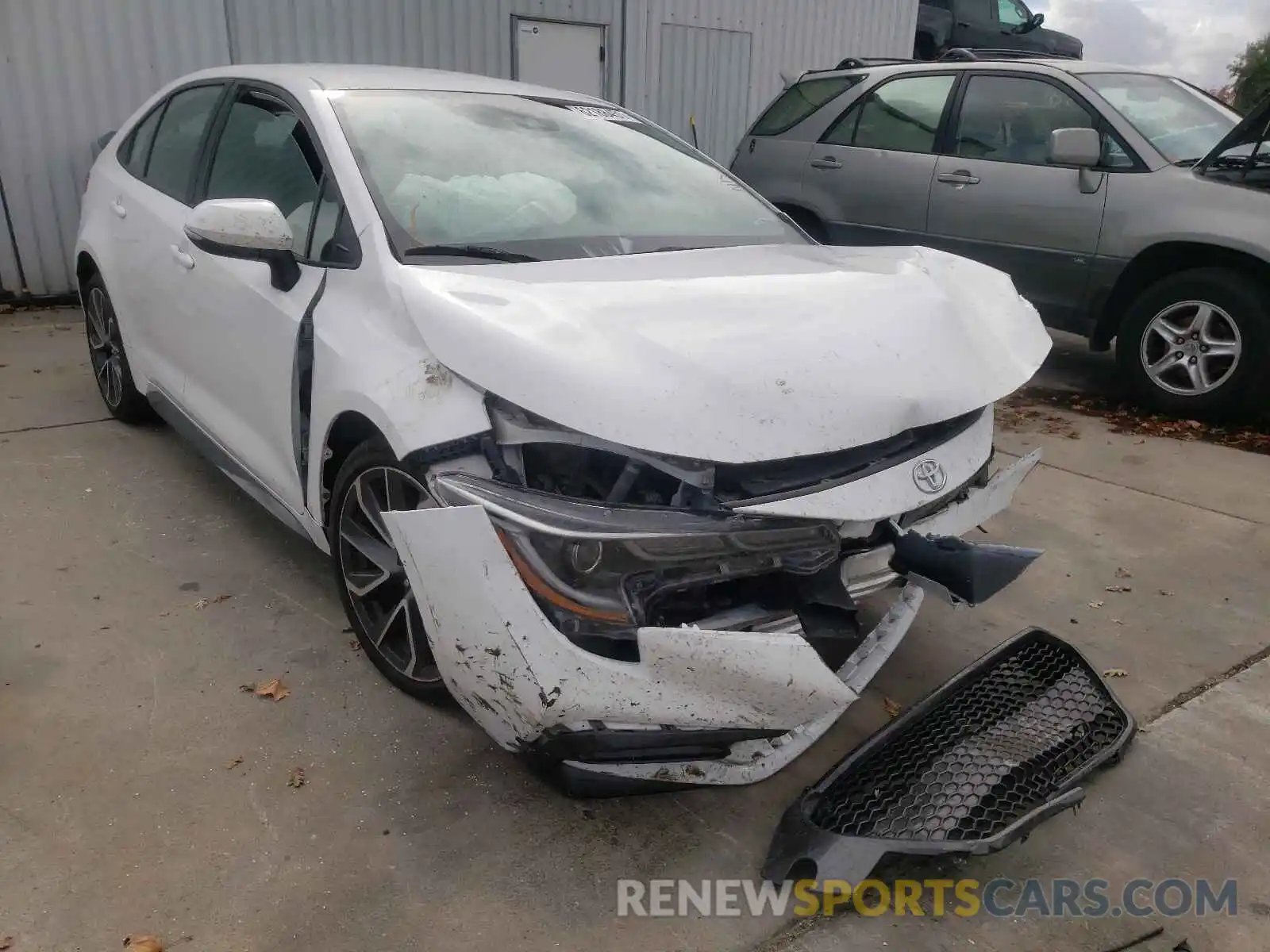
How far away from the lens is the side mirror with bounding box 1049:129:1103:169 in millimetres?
5293

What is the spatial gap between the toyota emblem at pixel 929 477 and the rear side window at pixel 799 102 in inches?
210

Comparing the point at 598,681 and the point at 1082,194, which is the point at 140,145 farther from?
the point at 1082,194

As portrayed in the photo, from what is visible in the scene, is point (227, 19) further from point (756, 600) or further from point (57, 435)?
point (756, 600)

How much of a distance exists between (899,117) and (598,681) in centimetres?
558

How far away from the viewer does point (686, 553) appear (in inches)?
77.3

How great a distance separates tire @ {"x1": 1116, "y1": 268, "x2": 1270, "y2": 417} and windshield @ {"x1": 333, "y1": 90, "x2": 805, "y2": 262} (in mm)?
2953

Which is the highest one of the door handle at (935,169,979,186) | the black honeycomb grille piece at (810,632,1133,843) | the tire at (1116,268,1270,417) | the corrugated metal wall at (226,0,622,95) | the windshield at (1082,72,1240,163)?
the corrugated metal wall at (226,0,622,95)

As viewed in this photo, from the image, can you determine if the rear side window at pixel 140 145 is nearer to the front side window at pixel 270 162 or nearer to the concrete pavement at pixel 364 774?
the front side window at pixel 270 162

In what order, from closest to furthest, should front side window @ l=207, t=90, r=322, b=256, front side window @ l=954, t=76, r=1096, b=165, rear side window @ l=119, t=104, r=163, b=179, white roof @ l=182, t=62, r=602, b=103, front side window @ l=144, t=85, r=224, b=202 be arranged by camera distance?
front side window @ l=207, t=90, r=322, b=256 < white roof @ l=182, t=62, r=602, b=103 < front side window @ l=144, t=85, r=224, b=202 < rear side window @ l=119, t=104, r=163, b=179 < front side window @ l=954, t=76, r=1096, b=165

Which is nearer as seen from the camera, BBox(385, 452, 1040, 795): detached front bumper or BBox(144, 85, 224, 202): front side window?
BBox(385, 452, 1040, 795): detached front bumper

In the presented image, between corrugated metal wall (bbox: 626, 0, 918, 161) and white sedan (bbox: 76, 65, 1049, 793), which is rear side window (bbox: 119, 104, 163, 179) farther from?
corrugated metal wall (bbox: 626, 0, 918, 161)

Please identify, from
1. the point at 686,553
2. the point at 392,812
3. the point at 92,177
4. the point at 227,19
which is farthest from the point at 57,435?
the point at 227,19

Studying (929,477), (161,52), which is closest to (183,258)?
(929,477)

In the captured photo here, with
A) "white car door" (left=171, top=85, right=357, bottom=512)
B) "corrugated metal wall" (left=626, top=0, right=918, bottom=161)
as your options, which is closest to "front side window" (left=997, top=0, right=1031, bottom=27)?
"corrugated metal wall" (left=626, top=0, right=918, bottom=161)
